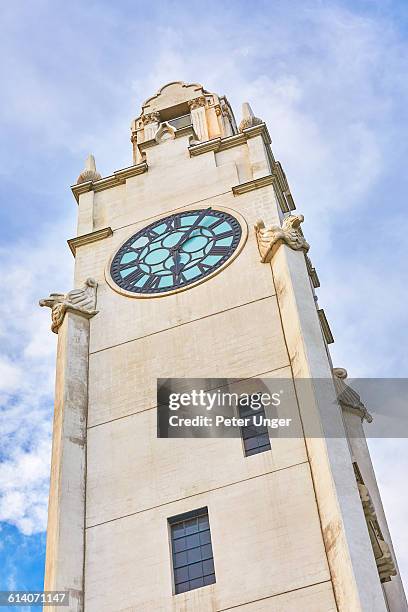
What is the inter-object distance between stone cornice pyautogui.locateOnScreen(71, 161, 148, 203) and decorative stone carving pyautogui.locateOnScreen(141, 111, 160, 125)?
21.5 feet

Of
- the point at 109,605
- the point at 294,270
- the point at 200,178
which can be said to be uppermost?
the point at 200,178

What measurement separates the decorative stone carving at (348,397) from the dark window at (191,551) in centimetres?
751

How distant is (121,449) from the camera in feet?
82.7

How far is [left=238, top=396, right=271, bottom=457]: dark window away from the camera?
79.4 ft

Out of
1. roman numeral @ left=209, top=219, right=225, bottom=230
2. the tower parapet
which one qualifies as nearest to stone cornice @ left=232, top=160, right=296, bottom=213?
roman numeral @ left=209, top=219, right=225, bottom=230

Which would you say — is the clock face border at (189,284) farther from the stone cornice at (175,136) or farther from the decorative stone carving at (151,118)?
the decorative stone carving at (151,118)

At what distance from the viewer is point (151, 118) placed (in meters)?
42.9

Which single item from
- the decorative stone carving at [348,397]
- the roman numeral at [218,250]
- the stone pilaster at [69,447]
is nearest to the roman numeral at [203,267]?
the roman numeral at [218,250]

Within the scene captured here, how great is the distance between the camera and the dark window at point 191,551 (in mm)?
21922

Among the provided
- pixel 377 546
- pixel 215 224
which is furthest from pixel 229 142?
pixel 377 546

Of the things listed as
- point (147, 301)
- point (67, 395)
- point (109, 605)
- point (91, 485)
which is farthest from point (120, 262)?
point (109, 605)

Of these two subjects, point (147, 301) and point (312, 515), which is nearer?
point (312, 515)

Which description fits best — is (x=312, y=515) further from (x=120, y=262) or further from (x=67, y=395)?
(x=120, y=262)

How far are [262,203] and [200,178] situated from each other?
331 cm
